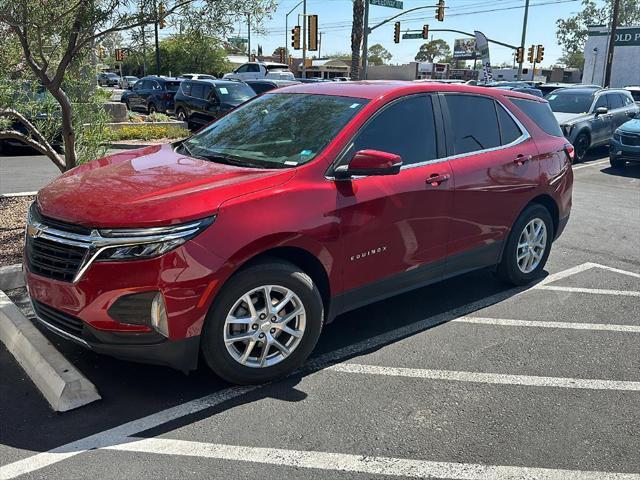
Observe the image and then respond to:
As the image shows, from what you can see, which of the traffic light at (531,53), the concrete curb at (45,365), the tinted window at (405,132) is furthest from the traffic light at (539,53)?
the concrete curb at (45,365)

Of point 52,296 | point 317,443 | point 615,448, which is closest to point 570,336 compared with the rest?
point 615,448

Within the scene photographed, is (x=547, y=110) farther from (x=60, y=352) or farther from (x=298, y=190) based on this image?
(x=60, y=352)

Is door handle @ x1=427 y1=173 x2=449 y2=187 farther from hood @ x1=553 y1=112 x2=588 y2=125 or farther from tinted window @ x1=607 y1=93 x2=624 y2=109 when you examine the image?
tinted window @ x1=607 y1=93 x2=624 y2=109

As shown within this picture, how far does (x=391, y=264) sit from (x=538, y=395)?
128cm

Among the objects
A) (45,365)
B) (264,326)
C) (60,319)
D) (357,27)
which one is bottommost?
(45,365)

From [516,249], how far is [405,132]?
5.69ft

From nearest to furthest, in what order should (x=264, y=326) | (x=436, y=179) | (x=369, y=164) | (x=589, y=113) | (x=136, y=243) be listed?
1. (x=136, y=243)
2. (x=264, y=326)
3. (x=369, y=164)
4. (x=436, y=179)
5. (x=589, y=113)

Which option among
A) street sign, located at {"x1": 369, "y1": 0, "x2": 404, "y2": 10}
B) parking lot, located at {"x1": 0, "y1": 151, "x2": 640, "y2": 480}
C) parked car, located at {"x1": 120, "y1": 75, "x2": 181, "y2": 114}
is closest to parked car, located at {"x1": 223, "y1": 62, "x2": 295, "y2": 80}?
parked car, located at {"x1": 120, "y1": 75, "x2": 181, "y2": 114}

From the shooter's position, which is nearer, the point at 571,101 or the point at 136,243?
the point at 136,243

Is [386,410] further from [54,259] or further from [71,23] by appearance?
[71,23]

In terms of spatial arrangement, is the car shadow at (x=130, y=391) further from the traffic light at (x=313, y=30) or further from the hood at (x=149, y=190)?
the traffic light at (x=313, y=30)

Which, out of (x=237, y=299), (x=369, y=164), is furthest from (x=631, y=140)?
(x=237, y=299)

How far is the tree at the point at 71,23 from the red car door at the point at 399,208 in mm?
2518

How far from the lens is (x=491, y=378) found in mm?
3980
